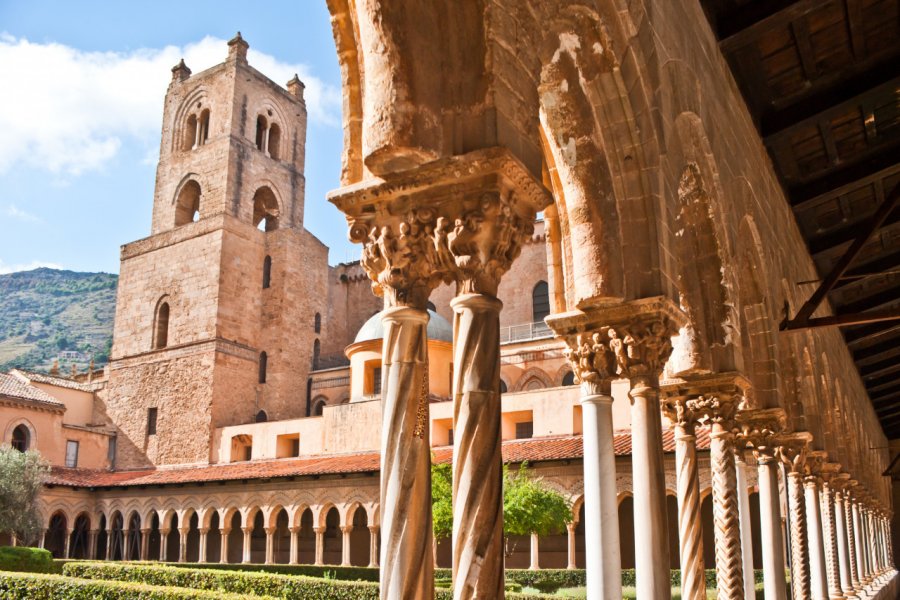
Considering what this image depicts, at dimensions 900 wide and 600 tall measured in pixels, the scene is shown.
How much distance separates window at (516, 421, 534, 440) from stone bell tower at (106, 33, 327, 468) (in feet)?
37.9

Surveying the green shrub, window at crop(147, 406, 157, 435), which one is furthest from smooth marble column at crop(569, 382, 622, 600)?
window at crop(147, 406, 157, 435)

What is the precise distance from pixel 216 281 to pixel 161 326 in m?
3.93

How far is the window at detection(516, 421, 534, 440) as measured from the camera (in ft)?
88.3

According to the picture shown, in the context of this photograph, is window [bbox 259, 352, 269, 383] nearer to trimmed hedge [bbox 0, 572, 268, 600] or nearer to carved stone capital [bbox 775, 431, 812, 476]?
trimmed hedge [bbox 0, 572, 268, 600]

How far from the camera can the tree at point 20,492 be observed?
1074 inches

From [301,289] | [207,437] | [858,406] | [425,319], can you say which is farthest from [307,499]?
[425,319]

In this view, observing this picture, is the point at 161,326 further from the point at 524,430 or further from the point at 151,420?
the point at 524,430

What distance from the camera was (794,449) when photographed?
432 inches

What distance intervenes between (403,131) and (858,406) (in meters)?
20.1

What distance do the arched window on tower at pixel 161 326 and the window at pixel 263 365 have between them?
3971 mm

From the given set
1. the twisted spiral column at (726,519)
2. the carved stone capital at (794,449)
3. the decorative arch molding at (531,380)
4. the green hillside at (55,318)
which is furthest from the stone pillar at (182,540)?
the green hillside at (55,318)

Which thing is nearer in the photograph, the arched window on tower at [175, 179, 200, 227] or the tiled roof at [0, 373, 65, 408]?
the tiled roof at [0, 373, 65, 408]

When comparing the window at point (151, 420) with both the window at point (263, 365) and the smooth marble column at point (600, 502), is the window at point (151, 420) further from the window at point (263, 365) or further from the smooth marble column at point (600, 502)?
the smooth marble column at point (600, 502)

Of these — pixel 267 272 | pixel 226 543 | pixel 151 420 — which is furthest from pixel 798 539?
pixel 151 420
